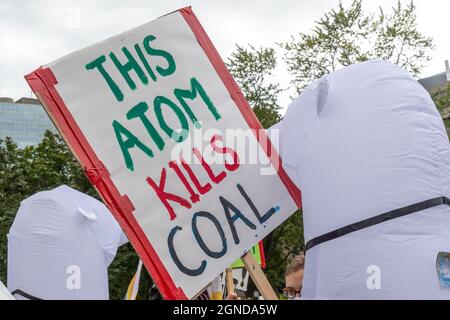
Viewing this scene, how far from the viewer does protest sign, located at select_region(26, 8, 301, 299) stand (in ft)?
10.8

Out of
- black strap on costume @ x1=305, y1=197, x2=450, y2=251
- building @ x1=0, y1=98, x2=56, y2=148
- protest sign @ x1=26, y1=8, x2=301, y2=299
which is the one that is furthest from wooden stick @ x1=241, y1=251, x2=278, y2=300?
building @ x1=0, y1=98, x2=56, y2=148

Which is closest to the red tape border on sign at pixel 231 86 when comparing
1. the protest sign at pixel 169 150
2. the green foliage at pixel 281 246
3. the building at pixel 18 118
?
the protest sign at pixel 169 150

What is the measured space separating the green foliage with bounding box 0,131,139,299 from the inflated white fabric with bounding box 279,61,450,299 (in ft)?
51.3

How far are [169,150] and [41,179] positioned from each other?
18.6 m

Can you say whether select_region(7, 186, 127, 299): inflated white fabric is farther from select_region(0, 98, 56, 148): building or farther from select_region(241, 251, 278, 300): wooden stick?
select_region(0, 98, 56, 148): building

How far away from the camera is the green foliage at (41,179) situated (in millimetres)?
18750

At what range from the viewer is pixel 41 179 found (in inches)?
830

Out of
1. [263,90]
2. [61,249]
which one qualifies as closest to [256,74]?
[263,90]

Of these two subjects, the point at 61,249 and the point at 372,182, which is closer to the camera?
the point at 372,182

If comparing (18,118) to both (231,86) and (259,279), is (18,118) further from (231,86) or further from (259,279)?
(259,279)

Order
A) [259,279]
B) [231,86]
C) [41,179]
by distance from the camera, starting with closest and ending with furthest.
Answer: [259,279]
[231,86]
[41,179]

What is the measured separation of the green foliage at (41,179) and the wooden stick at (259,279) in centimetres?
1523

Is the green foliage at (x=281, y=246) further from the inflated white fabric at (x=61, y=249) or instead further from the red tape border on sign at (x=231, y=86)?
the red tape border on sign at (x=231, y=86)
